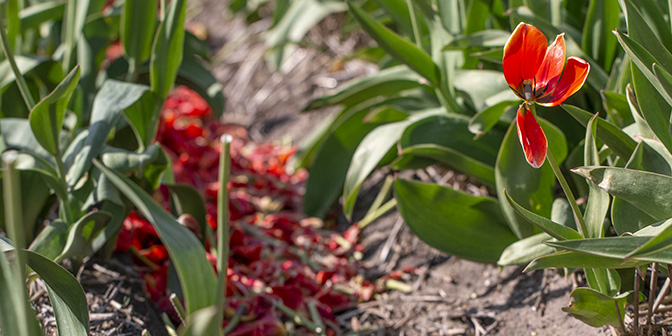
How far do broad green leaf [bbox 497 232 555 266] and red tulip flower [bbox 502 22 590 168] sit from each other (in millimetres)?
377

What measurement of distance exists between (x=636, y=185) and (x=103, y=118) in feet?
3.44

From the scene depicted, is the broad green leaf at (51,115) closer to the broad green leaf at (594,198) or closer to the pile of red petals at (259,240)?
the pile of red petals at (259,240)

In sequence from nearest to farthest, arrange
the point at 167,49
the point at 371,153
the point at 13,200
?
the point at 13,200 → the point at 167,49 → the point at 371,153

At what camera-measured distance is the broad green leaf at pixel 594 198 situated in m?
0.98

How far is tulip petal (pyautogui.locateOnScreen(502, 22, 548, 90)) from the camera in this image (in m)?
0.82

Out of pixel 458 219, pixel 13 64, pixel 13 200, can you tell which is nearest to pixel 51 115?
pixel 13 64

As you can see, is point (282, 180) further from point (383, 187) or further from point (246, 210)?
point (383, 187)

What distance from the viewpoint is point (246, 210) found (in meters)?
1.99

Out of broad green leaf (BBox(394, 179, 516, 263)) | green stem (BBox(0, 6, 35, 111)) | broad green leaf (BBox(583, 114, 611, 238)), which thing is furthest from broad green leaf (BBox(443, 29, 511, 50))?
green stem (BBox(0, 6, 35, 111))

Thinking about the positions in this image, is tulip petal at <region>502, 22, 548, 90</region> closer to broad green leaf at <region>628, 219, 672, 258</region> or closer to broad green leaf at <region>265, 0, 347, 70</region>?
broad green leaf at <region>628, 219, 672, 258</region>

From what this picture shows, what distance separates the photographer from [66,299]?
0.99 meters

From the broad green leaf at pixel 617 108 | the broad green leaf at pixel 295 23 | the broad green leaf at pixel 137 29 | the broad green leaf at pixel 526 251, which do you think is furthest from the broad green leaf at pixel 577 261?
the broad green leaf at pixel 295 23

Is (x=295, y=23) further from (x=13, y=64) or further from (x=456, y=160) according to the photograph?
(x=13, y=64)

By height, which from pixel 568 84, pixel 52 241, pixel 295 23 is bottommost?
pixel 52 241
